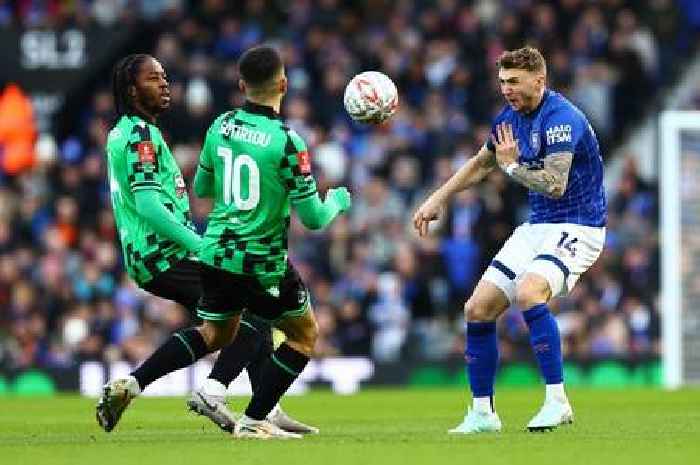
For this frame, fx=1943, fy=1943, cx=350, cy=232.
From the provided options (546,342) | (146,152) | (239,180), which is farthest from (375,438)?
(146,152)

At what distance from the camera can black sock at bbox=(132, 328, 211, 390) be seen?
33.5 ft

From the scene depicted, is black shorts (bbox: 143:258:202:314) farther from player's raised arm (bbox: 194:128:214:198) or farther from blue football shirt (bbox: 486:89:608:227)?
blue football shirt (bbox: 486:89:608:227)

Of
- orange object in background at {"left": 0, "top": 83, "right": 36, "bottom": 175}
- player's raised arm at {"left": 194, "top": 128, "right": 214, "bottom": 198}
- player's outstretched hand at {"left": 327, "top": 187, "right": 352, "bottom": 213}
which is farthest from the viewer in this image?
orange object in background at {"left": 0, "top": 83, "right": 36, "bottom": 175}

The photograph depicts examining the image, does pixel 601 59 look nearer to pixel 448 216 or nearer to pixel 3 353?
pixel 448 216

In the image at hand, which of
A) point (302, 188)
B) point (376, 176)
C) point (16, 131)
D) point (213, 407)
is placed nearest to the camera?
point (302, 188)

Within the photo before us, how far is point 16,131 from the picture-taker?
23516 millimetres

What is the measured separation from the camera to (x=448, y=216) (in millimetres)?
20547

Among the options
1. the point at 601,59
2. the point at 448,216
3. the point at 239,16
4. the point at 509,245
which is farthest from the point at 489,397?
the point at 239,16

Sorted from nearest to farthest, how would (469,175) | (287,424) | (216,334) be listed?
(216,334), (287,424), (469,175)

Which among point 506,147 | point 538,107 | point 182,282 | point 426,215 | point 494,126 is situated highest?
point 538,107

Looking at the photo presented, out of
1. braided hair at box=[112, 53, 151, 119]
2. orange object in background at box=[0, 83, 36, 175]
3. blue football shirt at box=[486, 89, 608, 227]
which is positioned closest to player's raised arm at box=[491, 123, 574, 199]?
blue football shirt at box=[486, 89, 608, 227]

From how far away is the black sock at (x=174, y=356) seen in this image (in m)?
10.2

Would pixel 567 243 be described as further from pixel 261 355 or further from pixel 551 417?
pixel 261 355

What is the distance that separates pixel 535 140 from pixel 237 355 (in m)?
2.04
